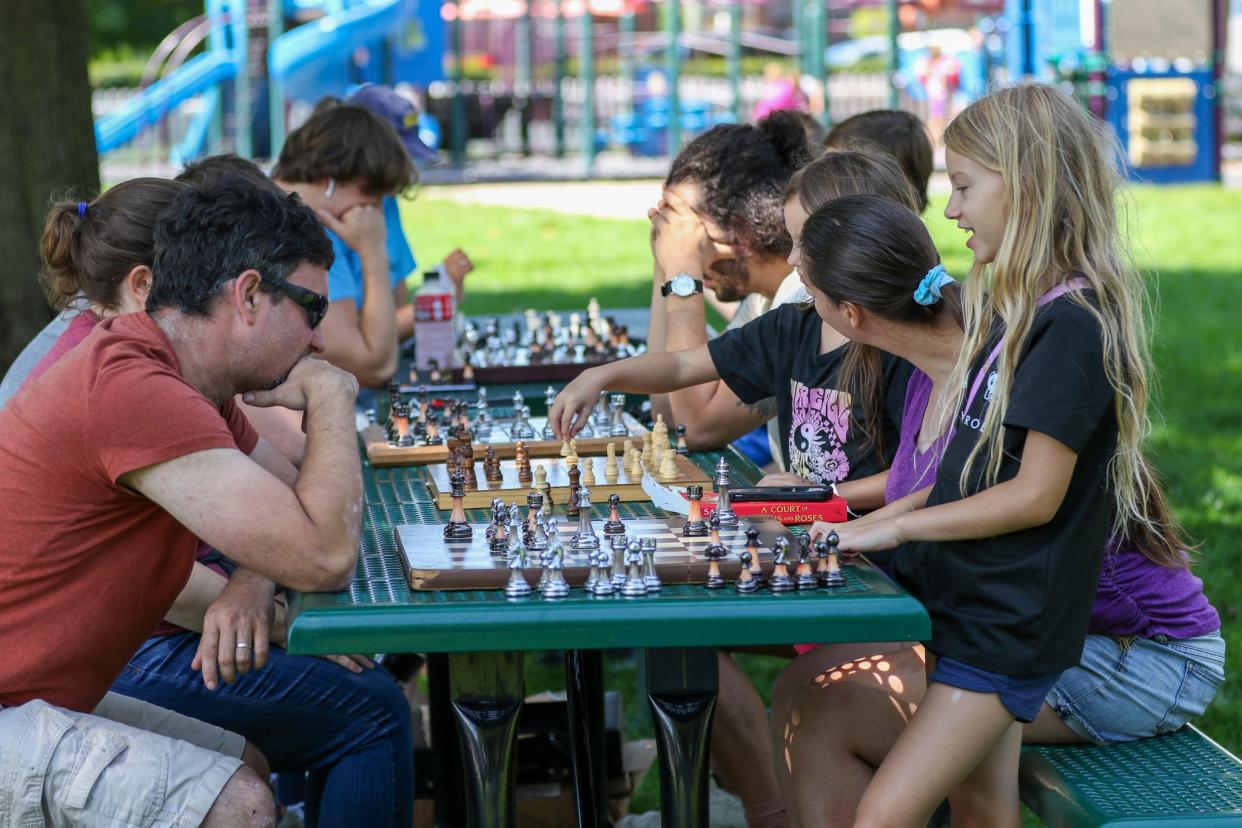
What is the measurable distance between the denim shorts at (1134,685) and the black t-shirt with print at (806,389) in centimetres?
64

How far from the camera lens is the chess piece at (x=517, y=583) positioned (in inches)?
93.0

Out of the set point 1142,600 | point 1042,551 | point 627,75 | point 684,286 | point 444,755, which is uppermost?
point 627,75

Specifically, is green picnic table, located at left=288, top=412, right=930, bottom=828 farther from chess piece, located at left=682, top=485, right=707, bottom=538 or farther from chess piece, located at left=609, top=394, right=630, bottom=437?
chess piece, located at left=609, top=394, right=630, bottom=437

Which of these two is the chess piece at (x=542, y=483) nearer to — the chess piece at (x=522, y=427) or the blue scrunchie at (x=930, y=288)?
the chess piece at (x=522, y=427)

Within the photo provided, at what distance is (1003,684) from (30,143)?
464cm

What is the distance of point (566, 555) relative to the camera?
2.53 meters

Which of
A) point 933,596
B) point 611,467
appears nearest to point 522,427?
point 611,467

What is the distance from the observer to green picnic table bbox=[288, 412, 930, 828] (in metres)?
2.29

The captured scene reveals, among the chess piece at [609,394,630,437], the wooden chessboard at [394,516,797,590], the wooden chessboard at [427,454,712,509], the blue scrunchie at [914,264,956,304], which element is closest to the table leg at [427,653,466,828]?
the wooden chessboard at [427,454,712,509]

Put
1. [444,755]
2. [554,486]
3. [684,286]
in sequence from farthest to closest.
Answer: [684,286]
[444,755]
[554,486]

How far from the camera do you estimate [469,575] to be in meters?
2.43

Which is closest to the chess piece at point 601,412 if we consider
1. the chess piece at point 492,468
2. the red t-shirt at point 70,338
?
the chess piece at point 492,468

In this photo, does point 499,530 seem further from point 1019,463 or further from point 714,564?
point 1019,463

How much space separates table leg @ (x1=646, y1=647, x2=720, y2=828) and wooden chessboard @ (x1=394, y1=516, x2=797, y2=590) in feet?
0.62
